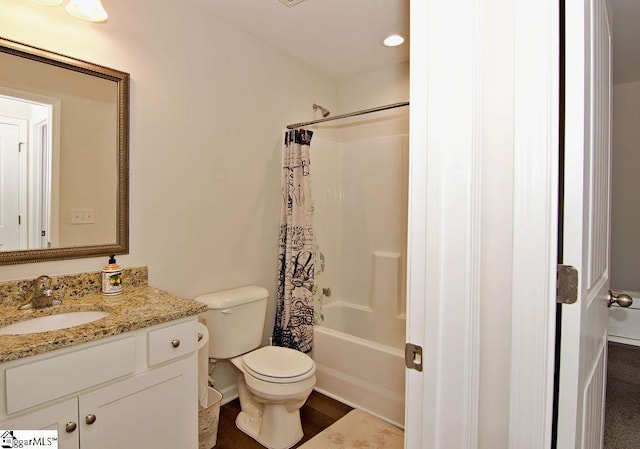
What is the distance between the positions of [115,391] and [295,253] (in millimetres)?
1373

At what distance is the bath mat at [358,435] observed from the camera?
76.1 inches

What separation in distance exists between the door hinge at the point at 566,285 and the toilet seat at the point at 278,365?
4.60ft

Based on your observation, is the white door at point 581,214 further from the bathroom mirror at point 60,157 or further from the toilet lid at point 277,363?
the bathroom mirror at point 60,157

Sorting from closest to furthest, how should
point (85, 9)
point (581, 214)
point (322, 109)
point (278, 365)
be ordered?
1. point (581, 214)
2. point (85, 9)
3. point (278, 365)
4. point (322, 109)

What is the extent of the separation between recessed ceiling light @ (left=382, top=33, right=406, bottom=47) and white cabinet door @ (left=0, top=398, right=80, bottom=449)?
8.36 feet

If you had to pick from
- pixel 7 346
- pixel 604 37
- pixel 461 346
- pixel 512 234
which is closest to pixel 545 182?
pixel 512 234

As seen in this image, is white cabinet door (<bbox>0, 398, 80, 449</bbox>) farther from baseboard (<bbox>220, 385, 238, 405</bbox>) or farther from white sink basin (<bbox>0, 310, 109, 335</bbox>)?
baseboard (<bbox>220, 385, 238, 405</bbox>)

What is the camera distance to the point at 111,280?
5.40 ft

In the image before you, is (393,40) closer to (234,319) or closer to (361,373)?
(234,319)

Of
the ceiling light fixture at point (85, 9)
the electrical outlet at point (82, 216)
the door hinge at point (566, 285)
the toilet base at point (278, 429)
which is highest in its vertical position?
the ceiling light fixture at point (85, 9)

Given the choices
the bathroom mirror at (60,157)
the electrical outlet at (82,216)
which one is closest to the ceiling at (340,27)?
the bathroom mirror at (60,157)

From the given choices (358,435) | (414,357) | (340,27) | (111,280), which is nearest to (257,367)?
(358,435)

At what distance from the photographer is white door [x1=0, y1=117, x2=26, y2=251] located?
1.47m

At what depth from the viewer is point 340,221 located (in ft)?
10.5
